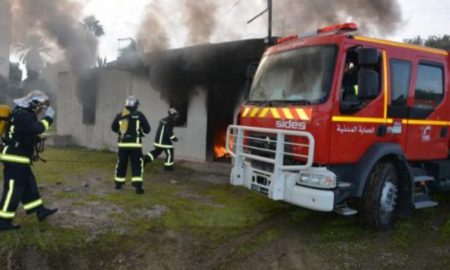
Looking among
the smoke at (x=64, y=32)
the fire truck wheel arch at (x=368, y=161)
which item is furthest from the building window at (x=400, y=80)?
the smoke at (x=64, y=32)

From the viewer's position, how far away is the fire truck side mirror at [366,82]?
453cm

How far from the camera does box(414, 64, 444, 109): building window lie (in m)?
5.49

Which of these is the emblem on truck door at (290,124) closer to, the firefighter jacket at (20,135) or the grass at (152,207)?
the grass at (152,207)

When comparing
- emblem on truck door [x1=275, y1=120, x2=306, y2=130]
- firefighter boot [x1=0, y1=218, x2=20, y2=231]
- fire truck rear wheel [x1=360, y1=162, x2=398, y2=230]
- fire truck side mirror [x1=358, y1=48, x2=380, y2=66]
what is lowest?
firefighter boot [x1=0, y1=218, x2=20, y2=231]

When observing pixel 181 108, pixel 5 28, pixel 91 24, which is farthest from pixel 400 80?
pixel 91 24

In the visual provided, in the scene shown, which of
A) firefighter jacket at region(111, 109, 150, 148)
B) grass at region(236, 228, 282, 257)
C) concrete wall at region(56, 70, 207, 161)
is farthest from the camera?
concrete wall at region(56, 70, 207, 161)

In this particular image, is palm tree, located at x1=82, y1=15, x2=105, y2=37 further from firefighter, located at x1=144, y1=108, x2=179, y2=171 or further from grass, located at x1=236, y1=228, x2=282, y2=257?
grass, located at x1=236, y1=228, x2=282, y2=257

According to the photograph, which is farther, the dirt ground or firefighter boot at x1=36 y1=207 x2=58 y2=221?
Answer: firefighter boot at x1=36 y1=207 x2=58 y2=221

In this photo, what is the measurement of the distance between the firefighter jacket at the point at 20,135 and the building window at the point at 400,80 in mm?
4429

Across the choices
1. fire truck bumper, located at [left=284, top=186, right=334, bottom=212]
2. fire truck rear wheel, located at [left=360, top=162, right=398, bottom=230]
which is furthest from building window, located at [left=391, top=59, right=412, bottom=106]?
fire truck bumper, located at [left=284, top=186, right=334, bottom=212]

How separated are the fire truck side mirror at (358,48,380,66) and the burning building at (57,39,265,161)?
3.95 metres

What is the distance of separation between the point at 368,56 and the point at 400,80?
1.01 meters

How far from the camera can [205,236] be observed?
4.89 m

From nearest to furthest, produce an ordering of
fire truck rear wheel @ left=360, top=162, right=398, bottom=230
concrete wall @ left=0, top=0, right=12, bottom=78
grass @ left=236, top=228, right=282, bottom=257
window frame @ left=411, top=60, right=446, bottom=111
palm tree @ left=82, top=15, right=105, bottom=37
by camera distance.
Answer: grass @ left=236, top=228, right=282, bottom=257
fire truck rear wheel @ left=360, top=162, right=398, bottom=230
window frame @ left=411, top=60, right=446, bottom=111
concrete wall @ left=0, top=0, right=12, bottom=78
palm tree @ left=82, top=15, right=105, bottom=37
